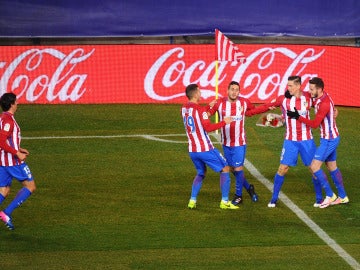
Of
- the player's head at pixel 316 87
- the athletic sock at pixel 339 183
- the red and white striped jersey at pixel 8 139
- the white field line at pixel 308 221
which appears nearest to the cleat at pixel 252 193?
the white field line at pixel 308 221

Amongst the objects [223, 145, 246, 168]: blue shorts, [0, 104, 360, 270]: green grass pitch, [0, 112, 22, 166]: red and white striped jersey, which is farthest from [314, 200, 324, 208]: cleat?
[0, 112, 22, 166]: red and white striped jersey

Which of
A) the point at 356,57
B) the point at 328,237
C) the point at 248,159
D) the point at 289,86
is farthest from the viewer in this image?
the point at 356,57

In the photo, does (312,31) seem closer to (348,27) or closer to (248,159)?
(348,27)

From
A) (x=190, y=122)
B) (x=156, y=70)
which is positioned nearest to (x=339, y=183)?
(x=190, y=122)

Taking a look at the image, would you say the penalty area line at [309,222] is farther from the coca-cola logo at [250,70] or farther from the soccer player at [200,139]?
the coca-cola logo at [250,70]

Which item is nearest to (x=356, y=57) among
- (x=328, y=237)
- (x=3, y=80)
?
(x=3, y=80)

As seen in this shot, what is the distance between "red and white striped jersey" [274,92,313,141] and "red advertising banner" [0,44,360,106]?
1161cm

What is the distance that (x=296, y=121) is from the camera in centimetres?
1530

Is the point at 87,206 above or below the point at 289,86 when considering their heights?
below

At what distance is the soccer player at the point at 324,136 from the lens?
15.2 meters

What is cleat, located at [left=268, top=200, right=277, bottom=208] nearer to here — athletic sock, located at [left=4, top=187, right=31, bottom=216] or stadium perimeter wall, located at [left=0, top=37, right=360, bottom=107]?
athletic sock, located at [left=4, top=187, right=31, bottom=216]

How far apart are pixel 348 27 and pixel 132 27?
266 inches

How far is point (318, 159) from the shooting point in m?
15.5

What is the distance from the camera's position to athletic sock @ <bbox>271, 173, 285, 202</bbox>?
15516mm
